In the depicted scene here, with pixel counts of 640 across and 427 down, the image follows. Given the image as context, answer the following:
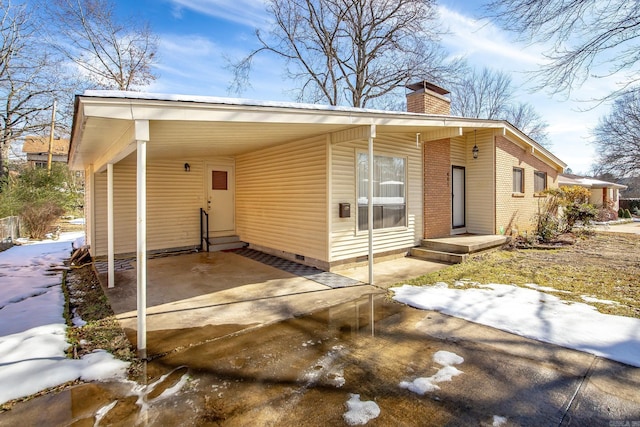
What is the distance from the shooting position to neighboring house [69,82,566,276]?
4461 mm

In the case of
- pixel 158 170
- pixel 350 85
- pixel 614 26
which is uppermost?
pixel 350 85

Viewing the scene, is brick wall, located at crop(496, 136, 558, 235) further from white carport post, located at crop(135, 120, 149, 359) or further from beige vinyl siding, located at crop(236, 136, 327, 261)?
white carport post, located at crop(135, 120, 149, 359)

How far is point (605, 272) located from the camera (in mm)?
6469

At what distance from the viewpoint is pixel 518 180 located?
1115 cm

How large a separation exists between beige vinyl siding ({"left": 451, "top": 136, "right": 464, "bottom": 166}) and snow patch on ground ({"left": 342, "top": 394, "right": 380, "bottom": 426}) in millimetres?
8869

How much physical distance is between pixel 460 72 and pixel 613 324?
17774mm

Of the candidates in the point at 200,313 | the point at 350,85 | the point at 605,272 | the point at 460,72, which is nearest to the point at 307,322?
Result: the point at 200,313

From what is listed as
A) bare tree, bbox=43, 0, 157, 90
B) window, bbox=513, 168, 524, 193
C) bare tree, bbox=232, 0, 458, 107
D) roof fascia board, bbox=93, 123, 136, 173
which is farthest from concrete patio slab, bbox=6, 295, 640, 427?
bare tree, bbox=43, 0, 157, 90

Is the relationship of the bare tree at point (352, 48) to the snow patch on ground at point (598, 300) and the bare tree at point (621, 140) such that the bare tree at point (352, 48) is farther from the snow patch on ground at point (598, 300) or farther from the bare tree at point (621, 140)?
the bare tree at point (621, 140)

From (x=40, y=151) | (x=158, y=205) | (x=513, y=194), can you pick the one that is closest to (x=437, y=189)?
(x=513, y=194)

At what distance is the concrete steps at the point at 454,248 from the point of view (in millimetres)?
7843

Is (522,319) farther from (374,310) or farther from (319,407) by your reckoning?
(319,407)

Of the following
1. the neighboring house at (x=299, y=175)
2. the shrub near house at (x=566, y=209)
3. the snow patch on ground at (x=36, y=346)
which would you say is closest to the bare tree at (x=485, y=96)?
the shrub near house at (x=566, y=209)

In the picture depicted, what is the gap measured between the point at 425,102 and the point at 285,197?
4.84 metres
